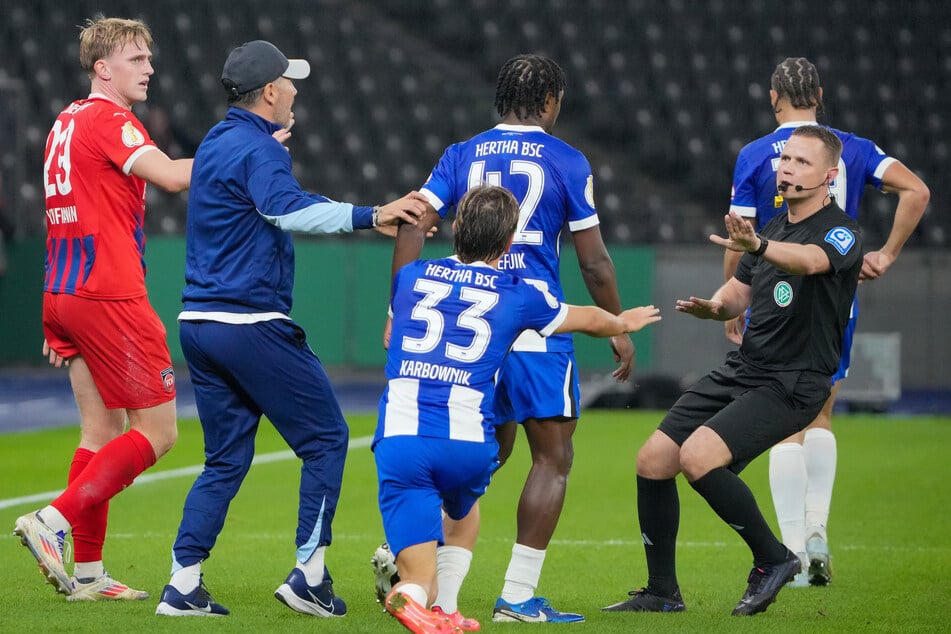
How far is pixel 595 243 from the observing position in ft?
17.2

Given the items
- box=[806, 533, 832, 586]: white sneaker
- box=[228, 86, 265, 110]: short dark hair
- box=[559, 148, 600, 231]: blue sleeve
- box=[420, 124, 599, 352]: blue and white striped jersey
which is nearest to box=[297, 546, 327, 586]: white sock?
box=[420, 124, 599, 352]: blue and white striped jersey

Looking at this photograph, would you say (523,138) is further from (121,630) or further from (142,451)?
Result: (121,630)

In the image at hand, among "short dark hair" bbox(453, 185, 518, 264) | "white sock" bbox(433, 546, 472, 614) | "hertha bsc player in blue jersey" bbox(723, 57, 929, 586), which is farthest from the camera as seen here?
"hertha bsc player in blue jersey" bbox(723, 57, 929, 586)

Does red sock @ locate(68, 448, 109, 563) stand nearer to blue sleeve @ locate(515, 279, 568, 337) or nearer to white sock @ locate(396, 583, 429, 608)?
white sock @ locate(396, 583, 429, 608)

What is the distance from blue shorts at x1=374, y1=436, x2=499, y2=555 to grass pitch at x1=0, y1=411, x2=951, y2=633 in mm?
540

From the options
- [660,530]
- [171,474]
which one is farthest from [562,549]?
[171,474]

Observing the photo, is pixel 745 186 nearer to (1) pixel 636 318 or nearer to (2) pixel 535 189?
(2) pixel 535 189

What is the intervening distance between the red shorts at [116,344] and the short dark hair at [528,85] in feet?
5.51

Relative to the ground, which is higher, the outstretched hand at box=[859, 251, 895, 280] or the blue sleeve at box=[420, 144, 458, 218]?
the blue sleeve at box=[420, 144, 458, 218]

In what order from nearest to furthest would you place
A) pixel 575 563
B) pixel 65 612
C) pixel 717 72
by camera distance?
1. pixel 65 612
2. pixel 575 563
3. pixel 717 72

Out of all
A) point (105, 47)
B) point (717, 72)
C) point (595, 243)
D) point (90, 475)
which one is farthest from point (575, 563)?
point (717, 72)

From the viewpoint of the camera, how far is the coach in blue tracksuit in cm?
504

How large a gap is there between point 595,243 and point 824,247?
0.86 metres

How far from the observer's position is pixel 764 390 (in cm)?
537
